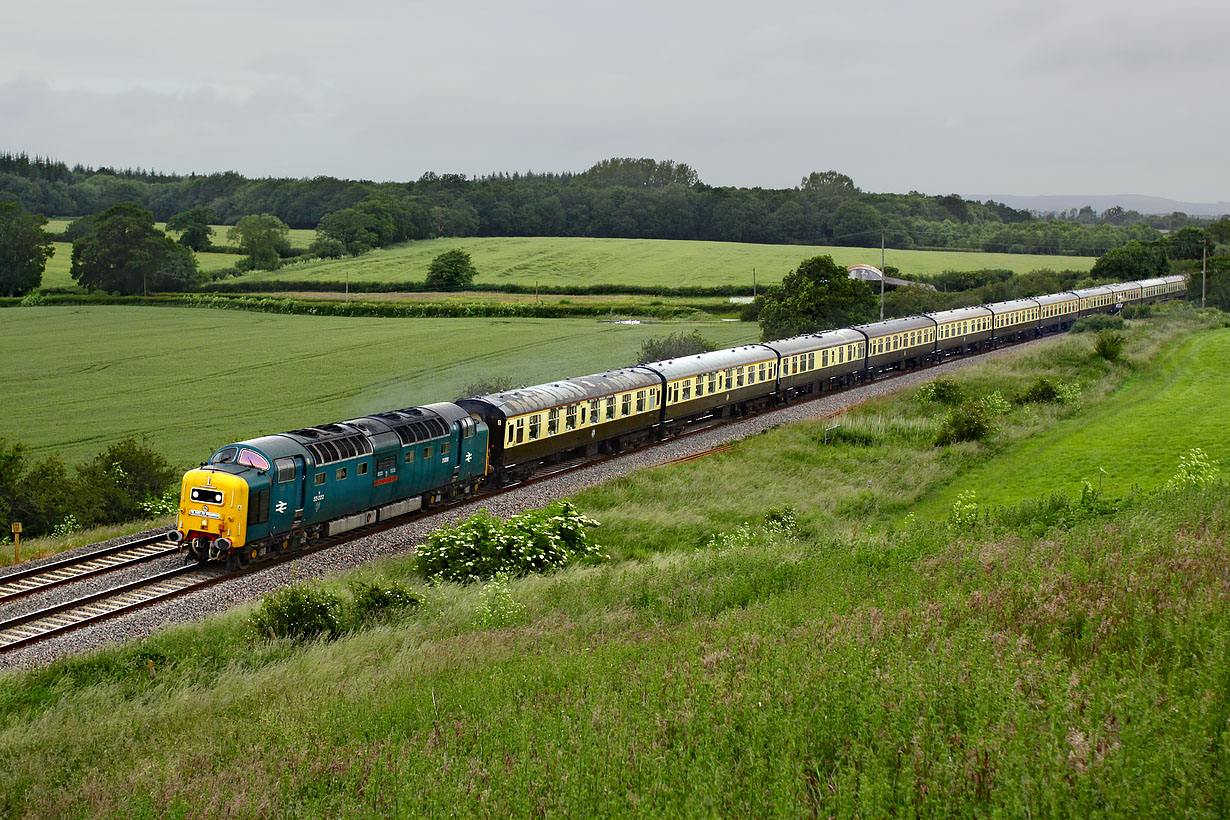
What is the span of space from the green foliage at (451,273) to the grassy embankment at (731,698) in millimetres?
90860

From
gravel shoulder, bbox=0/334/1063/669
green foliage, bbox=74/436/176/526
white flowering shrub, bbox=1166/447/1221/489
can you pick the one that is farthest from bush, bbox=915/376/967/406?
green foliage, bbox=74/436/176/526

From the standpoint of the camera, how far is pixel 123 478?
114ft

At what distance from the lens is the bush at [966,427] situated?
114ft

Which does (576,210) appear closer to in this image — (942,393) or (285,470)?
(942,393)

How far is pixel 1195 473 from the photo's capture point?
22125 millimetres

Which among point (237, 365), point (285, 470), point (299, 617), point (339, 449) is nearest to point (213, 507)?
point (285, 470)

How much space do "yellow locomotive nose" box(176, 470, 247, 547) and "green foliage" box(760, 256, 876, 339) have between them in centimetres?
4999

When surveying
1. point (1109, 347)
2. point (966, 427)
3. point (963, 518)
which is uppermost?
point (1109, 347)

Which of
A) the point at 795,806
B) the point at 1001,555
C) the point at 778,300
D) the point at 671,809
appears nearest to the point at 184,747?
the point at 671,809

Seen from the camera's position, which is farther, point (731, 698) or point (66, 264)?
point (66, 264)

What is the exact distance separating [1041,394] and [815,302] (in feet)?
90.9

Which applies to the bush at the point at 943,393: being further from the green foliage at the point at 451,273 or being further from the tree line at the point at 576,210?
the tree line at the point at 576,210

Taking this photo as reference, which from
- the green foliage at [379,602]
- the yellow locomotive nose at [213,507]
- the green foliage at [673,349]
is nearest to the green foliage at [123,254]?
the green foliage at [673,349]

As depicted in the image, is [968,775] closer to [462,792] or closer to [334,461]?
[462,792]
